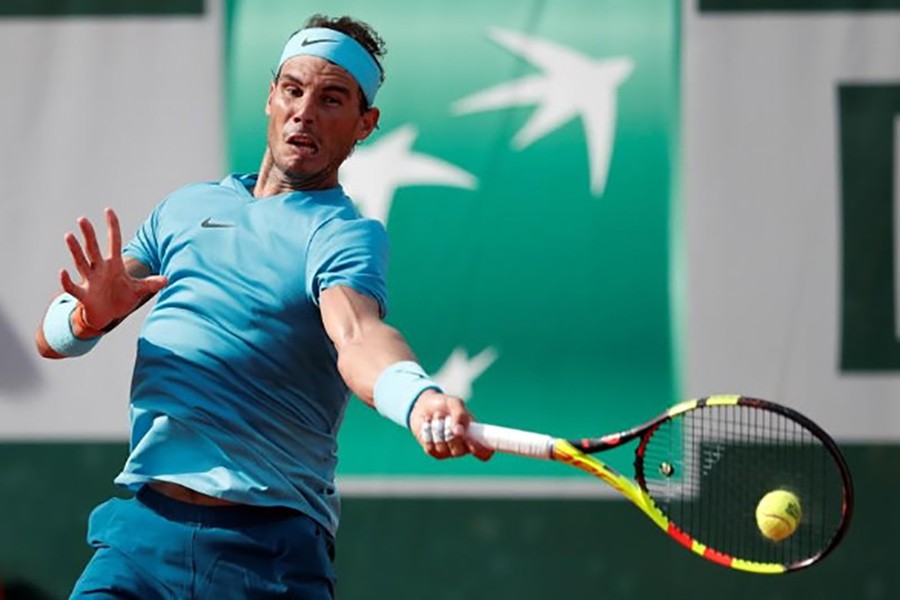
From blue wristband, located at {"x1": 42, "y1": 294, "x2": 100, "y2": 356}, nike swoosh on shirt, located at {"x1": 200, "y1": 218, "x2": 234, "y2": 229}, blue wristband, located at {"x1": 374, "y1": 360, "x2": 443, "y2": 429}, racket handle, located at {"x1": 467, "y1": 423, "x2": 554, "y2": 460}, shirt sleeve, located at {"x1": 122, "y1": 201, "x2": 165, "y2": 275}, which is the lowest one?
racket handle, located at {"x1": 467, "y1": 423, "x2": 554, "y2": 460}

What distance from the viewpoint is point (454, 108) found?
232 inches

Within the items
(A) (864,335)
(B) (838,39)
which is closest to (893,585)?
(A) (864,335)

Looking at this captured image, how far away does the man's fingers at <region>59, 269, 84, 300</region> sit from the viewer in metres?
3.08

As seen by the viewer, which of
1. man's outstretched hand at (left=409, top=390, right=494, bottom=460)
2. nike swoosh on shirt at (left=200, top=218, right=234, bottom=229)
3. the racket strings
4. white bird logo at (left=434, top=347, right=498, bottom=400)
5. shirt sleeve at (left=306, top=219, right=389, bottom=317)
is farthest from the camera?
white bird logo at (left=434, top=347, right=498, bottom=400)

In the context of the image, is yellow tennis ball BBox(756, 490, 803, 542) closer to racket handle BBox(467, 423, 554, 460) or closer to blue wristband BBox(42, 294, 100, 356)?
racket handle BBox(467, 423, 554, 460)

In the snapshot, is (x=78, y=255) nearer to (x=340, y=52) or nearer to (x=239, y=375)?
(x=239, y=375)

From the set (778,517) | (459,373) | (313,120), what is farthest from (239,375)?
(459,373)

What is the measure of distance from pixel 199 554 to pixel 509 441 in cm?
71

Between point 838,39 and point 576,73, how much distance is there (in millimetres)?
882

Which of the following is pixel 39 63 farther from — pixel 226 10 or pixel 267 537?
pixel 267 537

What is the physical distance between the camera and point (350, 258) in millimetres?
3113

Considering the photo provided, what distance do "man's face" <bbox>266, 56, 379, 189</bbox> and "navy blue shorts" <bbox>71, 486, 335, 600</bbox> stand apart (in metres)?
0.66

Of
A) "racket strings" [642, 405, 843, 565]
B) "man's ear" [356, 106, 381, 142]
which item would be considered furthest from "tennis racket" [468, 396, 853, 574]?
"man's ear" [356, 106, 381, 142]

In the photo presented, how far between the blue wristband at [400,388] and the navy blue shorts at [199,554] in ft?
1.66
